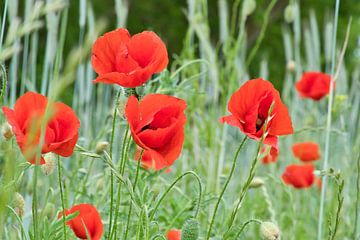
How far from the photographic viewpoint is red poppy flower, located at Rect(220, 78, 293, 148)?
2.93 feet

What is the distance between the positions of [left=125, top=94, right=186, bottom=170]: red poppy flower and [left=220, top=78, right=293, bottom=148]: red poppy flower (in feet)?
0.20

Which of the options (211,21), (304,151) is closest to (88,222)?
(304,151)

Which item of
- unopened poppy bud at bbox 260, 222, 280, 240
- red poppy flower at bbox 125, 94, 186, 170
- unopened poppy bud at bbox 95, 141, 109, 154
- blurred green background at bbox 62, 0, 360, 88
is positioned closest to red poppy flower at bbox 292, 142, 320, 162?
unopened poppy bud at bbox 95, 141, 109, 154

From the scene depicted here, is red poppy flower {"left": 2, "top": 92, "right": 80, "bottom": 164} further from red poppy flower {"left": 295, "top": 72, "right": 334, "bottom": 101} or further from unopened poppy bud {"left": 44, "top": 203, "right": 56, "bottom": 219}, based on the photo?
red poppy flower {"left": 295, "top": 72, "right": 334, "bottom": 101}

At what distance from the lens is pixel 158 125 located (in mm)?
876

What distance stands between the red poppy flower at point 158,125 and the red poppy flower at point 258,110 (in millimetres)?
60

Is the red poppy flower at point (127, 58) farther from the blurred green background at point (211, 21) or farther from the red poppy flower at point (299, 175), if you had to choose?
the blurred green background at point (211, 21)

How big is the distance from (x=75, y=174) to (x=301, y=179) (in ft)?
2.13

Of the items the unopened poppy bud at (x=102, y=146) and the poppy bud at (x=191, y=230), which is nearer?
the poppy bud at (x=191, y=230)

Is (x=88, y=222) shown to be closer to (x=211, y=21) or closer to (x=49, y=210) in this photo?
(x=49, y=210)

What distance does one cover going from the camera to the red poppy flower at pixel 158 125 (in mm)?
839

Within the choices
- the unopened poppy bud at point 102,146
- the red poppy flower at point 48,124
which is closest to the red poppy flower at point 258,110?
the red poppy flower at point 48,124

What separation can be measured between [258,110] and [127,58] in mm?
155

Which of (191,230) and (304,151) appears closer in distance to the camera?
(191,230)
